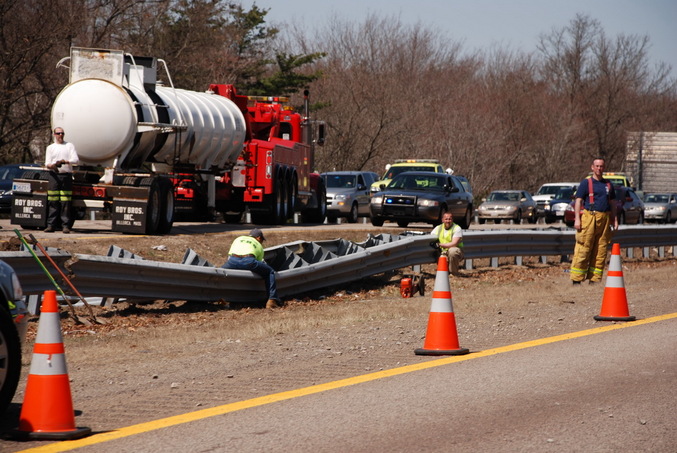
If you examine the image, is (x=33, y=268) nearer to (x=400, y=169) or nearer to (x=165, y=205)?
(x=165, y=205)

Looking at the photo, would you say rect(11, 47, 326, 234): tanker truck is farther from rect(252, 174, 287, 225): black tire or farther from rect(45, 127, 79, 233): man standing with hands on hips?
rect(252, 174, 287, 225): black tire

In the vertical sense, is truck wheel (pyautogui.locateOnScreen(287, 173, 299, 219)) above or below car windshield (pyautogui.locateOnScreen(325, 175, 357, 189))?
below

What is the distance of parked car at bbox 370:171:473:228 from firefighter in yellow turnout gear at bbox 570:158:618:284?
36.5 feet

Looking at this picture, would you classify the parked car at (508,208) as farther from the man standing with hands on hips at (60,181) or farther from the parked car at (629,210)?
the man standing with hands on hips at (60,181)

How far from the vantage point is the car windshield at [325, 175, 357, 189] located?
35.3 metres

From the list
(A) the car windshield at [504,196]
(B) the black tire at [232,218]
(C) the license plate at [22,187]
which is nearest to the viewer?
(C) the license plate at [22,187]

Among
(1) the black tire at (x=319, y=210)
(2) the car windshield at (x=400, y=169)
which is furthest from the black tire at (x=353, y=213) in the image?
(2) the car windshield at (x=400, y=169)

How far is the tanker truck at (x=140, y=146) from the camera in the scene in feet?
66.1

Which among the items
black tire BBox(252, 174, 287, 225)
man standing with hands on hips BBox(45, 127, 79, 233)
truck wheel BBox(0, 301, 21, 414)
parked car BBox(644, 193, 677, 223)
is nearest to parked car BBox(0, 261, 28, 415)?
truck wheel BBox(0, 301, 21, 414)

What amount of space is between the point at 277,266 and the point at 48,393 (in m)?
11.0

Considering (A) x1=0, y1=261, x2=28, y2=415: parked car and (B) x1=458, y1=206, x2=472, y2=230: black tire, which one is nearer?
(A) x1=0, y1=261, x2=28, y2=415: parked car

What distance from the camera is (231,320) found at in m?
13.3

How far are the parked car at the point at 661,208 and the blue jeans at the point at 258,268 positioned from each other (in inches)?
1476

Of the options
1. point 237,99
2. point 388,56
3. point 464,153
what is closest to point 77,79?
point 237,99
